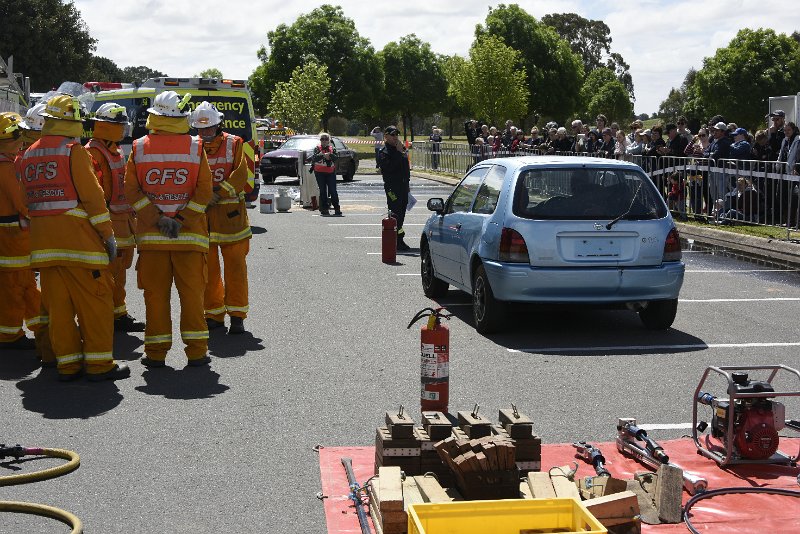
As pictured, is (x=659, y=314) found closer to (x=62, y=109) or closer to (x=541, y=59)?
(x=62, y=109)

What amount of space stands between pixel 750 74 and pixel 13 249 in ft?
207

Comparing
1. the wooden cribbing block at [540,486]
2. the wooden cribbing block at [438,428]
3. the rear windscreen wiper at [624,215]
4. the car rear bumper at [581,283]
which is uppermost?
the rear windscreen wiper at [624,215]

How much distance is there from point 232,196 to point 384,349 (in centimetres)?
206

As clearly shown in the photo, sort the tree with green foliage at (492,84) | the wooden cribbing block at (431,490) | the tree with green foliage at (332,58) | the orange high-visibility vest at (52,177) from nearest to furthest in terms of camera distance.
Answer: the wooden cribbing block at (431,490) → the orange high-visibility vest at (52,177) → the tree with green foliage at (492,84) → the tree with green foliage at (332,58)

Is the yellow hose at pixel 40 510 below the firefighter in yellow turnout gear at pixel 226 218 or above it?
below

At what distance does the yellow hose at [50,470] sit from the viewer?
6059 mm

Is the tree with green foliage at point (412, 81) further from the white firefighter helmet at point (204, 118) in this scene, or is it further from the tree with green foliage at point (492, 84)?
the white firefighter helmet at point (204, 118)

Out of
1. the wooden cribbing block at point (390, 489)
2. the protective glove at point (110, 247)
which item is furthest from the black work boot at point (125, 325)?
the wooden cribbing block at point (390, 489)

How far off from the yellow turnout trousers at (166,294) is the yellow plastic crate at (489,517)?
5080mm

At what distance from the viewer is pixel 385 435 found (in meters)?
5.93

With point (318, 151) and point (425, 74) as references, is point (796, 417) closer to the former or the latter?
point (318, 151)

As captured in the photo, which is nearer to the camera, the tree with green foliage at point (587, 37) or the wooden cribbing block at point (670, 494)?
the wooden cribbing block at point (670, 494)

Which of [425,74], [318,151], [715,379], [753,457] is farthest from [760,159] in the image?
[425,74]

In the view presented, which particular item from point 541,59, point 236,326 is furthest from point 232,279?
point 541,59
